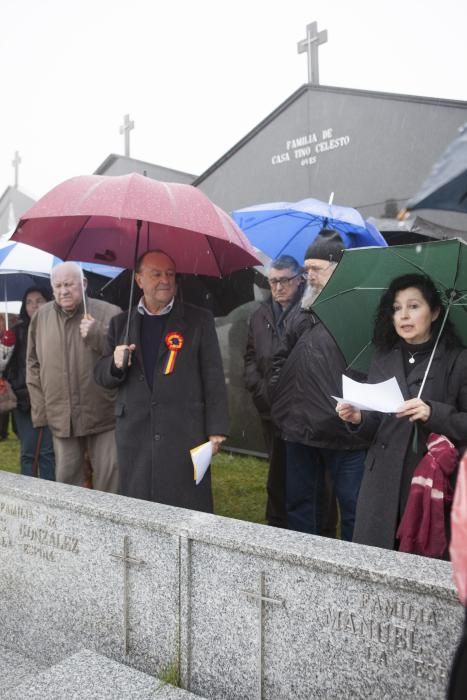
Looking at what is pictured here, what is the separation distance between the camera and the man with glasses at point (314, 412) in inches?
137

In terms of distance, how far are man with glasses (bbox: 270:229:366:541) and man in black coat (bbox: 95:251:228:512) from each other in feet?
1.67

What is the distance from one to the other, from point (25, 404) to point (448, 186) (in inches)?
164

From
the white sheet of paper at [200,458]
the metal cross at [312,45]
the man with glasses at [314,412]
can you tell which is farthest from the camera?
the metal cross at [312,45]

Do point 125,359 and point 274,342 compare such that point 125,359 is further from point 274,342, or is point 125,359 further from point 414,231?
point 414,231

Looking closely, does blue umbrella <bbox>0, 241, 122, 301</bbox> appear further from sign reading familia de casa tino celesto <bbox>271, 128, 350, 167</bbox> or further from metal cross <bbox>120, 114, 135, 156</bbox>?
metal cross <bbox>120, 114, 135, 156</bbox>

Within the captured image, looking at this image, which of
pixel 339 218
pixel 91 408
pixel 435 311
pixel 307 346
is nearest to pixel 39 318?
pixel 91 408

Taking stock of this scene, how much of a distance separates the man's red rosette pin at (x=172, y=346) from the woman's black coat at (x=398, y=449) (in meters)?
1.13

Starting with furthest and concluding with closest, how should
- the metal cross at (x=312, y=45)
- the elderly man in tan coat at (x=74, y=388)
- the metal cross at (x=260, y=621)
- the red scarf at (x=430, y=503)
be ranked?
the metal cross at (x=312, y=45)
the elderly man in tan coat at (x=74, y=388)
the red scarf at (x=430, y=503)
the metal cross at (x=260, y=621)

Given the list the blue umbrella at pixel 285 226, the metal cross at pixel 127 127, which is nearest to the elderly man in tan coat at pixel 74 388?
the blue umbrella at pixel 285 226

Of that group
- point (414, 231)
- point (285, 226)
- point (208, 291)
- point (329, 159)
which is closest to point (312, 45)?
point (329, 159)

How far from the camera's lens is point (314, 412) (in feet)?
11.6

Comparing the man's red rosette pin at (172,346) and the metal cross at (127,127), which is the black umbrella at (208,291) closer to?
the man's red rosette pin at (172,346)

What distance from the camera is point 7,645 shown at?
2.97 meters

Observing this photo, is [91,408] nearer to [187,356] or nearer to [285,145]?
[187,356]
